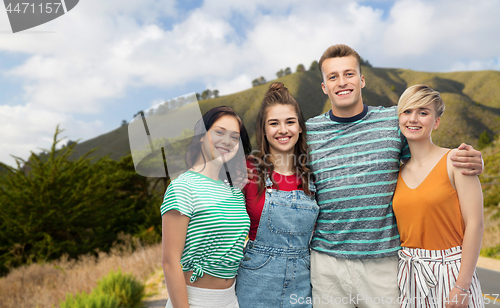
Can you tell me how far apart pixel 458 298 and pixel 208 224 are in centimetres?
168

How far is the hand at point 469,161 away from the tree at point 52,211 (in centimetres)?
1134

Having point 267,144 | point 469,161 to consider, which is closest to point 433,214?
point 469,161

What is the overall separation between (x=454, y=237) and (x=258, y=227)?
1.32 metres

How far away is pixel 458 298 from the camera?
84.7 inches

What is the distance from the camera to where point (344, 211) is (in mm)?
2453

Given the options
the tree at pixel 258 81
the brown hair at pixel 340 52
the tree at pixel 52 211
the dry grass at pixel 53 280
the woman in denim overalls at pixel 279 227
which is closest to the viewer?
the woman in denim overalls at pixel 279 227

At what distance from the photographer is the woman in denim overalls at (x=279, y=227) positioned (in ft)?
7.70

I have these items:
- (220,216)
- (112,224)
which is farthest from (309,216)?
(112,224)

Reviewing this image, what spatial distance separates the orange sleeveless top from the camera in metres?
2.21

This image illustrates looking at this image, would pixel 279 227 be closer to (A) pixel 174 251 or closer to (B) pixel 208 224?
(B) pixel 208 224

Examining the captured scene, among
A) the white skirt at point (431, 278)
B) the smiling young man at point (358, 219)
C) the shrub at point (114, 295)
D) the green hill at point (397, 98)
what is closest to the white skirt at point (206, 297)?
the smiling young man at point (358, 219)

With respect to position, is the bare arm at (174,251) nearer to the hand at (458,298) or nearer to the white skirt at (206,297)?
the white skirt at (206,297)

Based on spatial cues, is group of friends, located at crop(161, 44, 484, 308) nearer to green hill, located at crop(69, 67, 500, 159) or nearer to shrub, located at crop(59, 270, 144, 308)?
shrub, located at crop(59, 270, 144, 308)

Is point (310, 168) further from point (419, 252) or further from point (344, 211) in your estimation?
point (419, 252)
